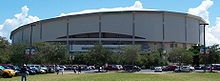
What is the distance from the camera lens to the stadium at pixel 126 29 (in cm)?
11725

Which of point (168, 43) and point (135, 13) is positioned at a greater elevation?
point (135, 13)

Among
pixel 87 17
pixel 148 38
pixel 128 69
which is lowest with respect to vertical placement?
pixel 128 69

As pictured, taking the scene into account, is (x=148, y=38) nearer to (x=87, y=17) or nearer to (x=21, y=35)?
(x=87, y=17)

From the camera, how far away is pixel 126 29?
384 ft

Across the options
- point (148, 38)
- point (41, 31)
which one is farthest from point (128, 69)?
point (41, 31)

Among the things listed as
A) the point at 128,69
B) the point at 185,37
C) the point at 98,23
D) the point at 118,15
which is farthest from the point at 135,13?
the point at 128,69

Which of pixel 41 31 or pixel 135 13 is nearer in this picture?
pixel 135 13

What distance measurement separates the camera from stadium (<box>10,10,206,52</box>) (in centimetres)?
11725

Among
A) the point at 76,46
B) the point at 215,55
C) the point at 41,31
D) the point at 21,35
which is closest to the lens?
the point at 215,55

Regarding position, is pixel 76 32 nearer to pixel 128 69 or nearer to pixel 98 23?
pixel 98 23

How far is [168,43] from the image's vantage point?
12062 cm

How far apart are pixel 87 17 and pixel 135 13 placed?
18.4 m

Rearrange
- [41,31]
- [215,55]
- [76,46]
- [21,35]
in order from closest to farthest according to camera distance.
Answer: [215,55]
[76,46]
[41,31]
[21,35]

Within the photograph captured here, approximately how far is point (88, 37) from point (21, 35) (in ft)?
131
